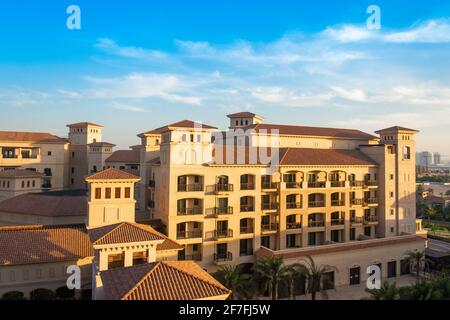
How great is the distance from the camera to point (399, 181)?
4631cm

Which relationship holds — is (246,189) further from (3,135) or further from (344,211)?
(3,135)

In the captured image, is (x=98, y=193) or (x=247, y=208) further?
(x=247, y=208)

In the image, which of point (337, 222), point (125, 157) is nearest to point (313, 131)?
point (337, 222)

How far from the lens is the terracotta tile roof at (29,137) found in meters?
58.5

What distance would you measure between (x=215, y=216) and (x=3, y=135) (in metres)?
45.0

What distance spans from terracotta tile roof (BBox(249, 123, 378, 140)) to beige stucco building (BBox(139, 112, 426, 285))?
0.18 m

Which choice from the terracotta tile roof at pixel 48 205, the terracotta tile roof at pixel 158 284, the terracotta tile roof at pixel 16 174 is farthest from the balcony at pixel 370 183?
the terracotta tile roof at pixel 16 174

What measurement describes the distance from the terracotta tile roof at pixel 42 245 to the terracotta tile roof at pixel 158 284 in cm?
1060

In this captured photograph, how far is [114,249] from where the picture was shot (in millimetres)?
23219

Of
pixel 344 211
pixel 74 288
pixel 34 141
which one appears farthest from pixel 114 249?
pixel 34 141

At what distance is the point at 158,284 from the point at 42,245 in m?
16.0

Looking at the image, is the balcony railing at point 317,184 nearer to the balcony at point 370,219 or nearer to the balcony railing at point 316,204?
the balcony railing at point 316,204

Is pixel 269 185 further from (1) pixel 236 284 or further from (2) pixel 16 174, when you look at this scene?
(2) pixel 16 174
